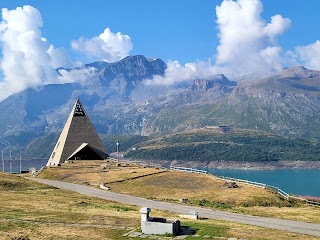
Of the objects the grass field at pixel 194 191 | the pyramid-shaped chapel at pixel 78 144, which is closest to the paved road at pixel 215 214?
the grass field at pixel 194 191

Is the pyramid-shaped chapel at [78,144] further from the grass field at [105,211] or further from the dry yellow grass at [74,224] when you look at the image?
the dry yellow grass at [74,224]

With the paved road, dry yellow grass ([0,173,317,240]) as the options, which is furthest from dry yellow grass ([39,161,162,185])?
dry yellow grass ([0,173,317,240])

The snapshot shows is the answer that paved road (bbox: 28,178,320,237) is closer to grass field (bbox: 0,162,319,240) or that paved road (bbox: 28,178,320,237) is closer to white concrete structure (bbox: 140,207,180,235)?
grass field (bbox: 0,162,319,240)

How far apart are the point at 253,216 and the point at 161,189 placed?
73.6 ft

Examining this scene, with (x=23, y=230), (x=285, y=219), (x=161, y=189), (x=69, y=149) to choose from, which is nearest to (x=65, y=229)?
(x=23, y=230)

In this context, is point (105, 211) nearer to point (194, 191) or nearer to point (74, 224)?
point (74, 224)

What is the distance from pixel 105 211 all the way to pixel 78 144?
223 feet

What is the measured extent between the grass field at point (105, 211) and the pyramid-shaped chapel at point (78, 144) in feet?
92.9

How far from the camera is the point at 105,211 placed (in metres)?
39.3

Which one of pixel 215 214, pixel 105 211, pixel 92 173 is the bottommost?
pixel 215 214

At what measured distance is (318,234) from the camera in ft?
106

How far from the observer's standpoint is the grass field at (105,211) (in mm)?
29062

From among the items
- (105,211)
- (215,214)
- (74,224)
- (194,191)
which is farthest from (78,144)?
(74,224)

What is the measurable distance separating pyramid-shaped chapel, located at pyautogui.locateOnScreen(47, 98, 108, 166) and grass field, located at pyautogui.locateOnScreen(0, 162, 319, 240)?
28321mm
